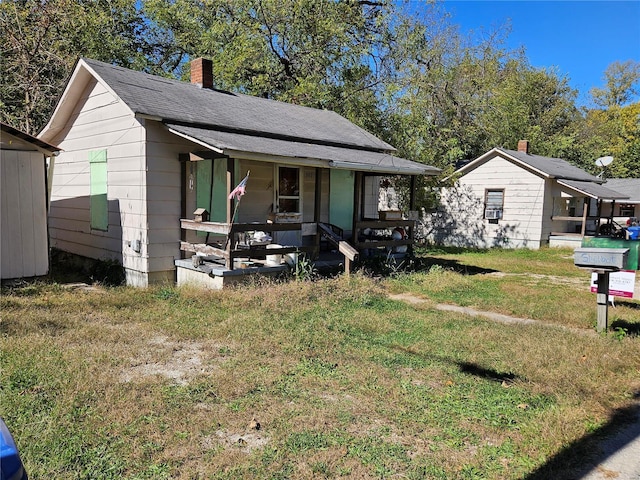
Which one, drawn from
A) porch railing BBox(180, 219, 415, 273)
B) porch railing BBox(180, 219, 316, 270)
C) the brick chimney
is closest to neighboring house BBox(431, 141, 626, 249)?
porch railing BBox(180, 219, 415, 273)

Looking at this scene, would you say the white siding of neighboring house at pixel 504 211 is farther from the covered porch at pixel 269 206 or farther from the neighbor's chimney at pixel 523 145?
the covered porch at pixel 269 206

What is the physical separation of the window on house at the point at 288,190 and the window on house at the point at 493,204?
12122mm

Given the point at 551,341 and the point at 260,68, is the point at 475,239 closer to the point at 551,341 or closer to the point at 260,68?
the point at 260,68

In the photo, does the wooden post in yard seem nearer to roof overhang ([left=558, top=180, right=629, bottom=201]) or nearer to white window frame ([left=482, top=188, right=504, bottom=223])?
roof overhang ([left=558, top=180, right=629, bottom=201])

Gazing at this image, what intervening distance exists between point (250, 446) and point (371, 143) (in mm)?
11605

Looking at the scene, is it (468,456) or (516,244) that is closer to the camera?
(468,456)

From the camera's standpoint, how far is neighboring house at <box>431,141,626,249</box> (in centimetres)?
1933

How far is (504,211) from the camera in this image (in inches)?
800

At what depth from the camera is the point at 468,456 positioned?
346 cm

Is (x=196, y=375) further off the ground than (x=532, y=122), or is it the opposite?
(x=532, y=122)

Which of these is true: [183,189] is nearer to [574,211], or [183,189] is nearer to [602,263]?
[602,263]

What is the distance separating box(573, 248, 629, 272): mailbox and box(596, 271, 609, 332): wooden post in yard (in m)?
0.14

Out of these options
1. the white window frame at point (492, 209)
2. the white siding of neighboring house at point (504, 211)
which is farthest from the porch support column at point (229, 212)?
the white window frame at point (492, 209)

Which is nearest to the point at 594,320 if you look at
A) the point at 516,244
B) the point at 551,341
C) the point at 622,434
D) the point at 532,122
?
the point at 551,341
